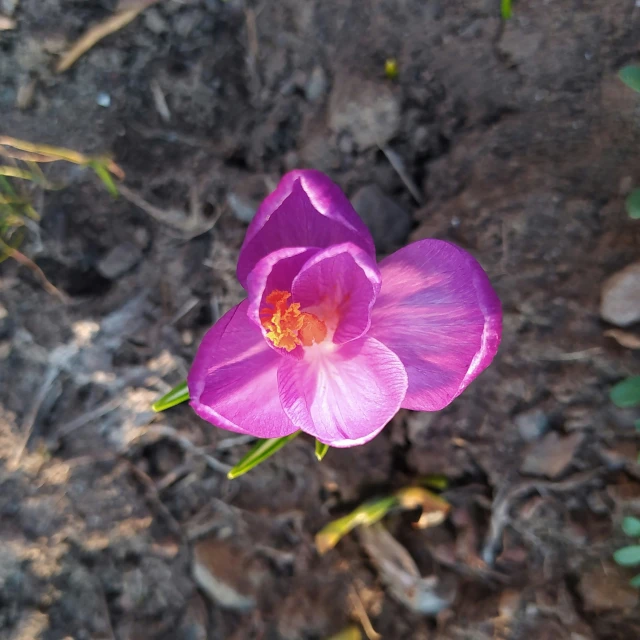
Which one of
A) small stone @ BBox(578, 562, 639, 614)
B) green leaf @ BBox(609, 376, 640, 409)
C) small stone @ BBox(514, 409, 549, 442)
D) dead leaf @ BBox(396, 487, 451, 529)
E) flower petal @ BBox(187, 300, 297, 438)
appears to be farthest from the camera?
dead leaf @ BBox(396, 487, 451, 529)

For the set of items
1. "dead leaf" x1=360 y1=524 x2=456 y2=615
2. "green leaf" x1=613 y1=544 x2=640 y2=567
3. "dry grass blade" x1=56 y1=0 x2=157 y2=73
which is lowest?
"dead leaf" x1=360 y1=524 x2=456 y2=615

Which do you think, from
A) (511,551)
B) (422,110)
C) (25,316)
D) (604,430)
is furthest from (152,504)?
(422,110)

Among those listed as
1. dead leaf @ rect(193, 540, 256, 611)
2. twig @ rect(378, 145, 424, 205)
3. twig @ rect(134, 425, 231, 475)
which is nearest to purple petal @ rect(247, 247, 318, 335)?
twig @ rect(378, 145, 424, 205)

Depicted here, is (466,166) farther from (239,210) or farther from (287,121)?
(239,210)

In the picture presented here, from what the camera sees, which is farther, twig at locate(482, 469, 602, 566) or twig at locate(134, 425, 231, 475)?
twig at locate(134, 425, 231, 475)

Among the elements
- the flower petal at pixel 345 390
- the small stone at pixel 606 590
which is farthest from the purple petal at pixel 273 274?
the small stone at pixel 606 590

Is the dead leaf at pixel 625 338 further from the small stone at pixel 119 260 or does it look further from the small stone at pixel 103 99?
the small stone at pixel 103 99

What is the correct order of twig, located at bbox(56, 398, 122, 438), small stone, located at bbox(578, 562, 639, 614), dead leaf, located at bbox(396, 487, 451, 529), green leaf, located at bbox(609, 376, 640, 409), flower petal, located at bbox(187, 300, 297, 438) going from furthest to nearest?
twig, located at bbox(56, 398, 122, 438) < dead leaf, located at bbox(396, 487, 451, 529) < small stone, located at bbox(578, 562, 639, 614) < green leaf, located at bbox(609, 376, 640, 409) < flower petal, located at bbox(187, 300, 297, 438)

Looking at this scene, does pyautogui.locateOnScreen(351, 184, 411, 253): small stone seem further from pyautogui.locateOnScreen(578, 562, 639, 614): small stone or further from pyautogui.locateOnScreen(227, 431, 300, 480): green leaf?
pyautogui.locateOnScreen(578, 562, 639, 614): small stone
